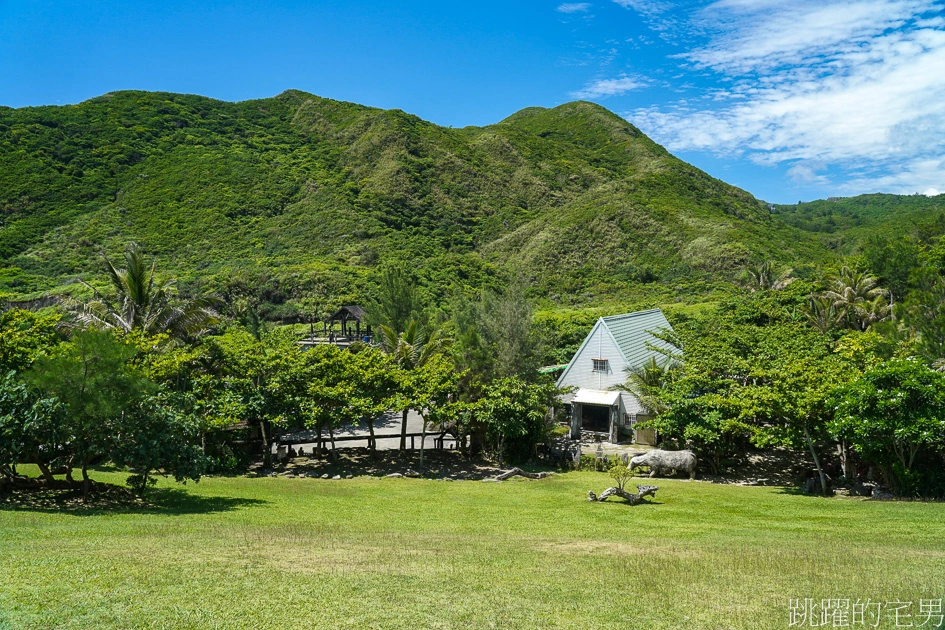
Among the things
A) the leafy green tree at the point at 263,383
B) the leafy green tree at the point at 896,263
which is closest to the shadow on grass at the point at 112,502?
the leafy green tree at the point at 263,383

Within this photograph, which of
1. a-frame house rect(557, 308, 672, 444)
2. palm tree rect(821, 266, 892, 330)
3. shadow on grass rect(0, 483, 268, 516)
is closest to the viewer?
shadow on grass rect(0, 483, 268, 516)

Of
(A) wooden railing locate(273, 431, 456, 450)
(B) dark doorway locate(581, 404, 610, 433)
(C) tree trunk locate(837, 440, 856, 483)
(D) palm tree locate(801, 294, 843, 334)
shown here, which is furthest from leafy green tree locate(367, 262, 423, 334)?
(D) palm tree locate(801, 294, 843, 334)

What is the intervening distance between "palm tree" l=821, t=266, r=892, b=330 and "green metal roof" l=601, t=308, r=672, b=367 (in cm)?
1142

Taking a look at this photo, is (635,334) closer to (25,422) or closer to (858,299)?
(858,299)

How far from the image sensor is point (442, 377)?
19.5m

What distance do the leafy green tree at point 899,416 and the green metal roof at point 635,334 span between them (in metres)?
10.8

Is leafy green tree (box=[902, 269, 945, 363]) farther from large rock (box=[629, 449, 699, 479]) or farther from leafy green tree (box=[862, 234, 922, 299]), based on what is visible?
leafy green tree (box=[862, 234, 922, 299])

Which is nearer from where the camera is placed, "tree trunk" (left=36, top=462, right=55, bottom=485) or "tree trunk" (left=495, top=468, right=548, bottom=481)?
"tree trunk" (left=36, top=462, right=55, bottom=485)

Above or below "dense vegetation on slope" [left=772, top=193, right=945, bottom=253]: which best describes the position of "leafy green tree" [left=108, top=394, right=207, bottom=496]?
below

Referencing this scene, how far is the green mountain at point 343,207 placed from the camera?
222 feet

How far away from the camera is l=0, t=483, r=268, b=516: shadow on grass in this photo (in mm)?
11594

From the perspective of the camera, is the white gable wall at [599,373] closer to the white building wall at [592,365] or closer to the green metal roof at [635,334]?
the white building wall at [592,365]

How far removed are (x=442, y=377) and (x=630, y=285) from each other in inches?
2264

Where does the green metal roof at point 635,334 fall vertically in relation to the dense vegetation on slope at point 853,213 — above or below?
below
